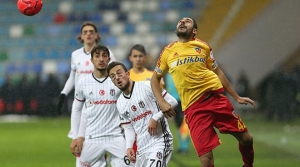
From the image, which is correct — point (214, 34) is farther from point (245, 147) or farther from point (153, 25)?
point (245, 147)

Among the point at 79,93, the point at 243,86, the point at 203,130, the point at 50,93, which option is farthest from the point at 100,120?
the point at 50,93

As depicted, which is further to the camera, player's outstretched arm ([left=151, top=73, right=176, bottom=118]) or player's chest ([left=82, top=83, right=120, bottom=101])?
player's chest ([left=82, top=83, right=120, bottom=101])

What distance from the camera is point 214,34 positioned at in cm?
3412

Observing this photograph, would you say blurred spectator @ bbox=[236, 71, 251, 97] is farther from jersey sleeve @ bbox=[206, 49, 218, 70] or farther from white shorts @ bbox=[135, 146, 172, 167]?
white shorts @ bbox=[135, 146, 172, 167]

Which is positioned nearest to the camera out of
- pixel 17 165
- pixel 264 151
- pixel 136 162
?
pixel 136 162

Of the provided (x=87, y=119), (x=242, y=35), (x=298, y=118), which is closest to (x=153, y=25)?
(x=242, y=35)

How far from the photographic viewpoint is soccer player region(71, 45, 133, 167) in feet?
29.7

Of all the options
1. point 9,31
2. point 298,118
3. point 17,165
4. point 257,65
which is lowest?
point 17,165

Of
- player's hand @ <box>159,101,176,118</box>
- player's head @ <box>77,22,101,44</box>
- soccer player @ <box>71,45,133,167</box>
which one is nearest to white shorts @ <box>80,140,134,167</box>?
soccer player @ <box>71,45,133,167</box>

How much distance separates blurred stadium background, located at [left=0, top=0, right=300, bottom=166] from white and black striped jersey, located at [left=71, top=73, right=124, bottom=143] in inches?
662

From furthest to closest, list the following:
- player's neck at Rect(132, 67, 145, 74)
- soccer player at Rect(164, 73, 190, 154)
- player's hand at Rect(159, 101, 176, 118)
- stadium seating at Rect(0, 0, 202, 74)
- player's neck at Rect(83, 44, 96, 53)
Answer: stadium seating at Rect(0, 0, 202, 74) → soccer player at Rect(164, 73, 190, 154) → player's neck at Rect(132, 67, 145, 74) → player's neck at Rect(83, 44, 96, 53) → player's hand at Rect(159, 101, 176, 118)

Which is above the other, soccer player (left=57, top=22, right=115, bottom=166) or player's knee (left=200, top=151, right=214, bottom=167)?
soccer player (left=57, top=22, right=115, bottom=166)

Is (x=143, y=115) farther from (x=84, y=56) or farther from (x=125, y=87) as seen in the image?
(x=84, y=56)

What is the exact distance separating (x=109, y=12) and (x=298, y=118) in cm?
1344
